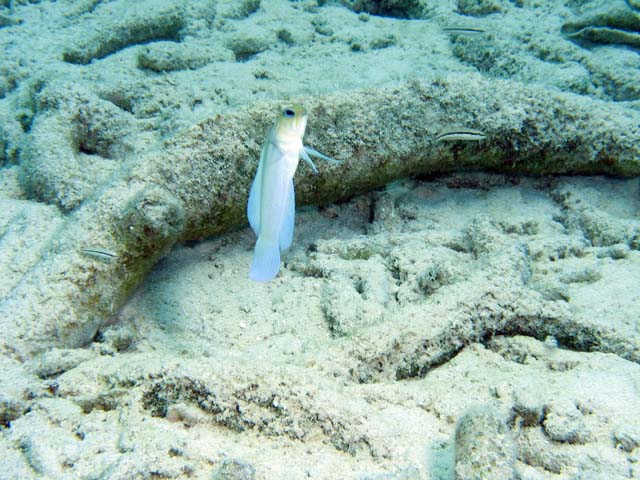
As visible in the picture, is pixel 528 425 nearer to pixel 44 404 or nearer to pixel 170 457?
pixel 170 457

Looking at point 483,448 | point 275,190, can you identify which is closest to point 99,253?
point 275,190

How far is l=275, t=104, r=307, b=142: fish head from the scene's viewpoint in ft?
5.95

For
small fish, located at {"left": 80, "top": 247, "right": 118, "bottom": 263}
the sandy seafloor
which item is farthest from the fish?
small fish, located at {"left": 80, "top": 247, "right": 118, "bottom": 263}

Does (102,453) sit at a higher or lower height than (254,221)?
lower

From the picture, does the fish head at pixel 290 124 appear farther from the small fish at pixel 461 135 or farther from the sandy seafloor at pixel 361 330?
the small fish at pixel 461 135

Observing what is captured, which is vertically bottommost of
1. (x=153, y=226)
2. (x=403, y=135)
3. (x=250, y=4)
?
(x=153, y=226)

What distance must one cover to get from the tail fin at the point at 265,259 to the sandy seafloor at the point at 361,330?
19.0 inches

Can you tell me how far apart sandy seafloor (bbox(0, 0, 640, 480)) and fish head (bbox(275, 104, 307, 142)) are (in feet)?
3.59

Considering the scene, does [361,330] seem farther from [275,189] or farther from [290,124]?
[290,124]

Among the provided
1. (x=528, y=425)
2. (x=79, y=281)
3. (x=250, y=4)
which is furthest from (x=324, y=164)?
(x=250, y=4)

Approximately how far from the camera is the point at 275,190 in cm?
185

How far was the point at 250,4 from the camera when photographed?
20.4ft

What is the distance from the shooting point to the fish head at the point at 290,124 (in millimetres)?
1813

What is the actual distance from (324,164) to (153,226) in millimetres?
1338
